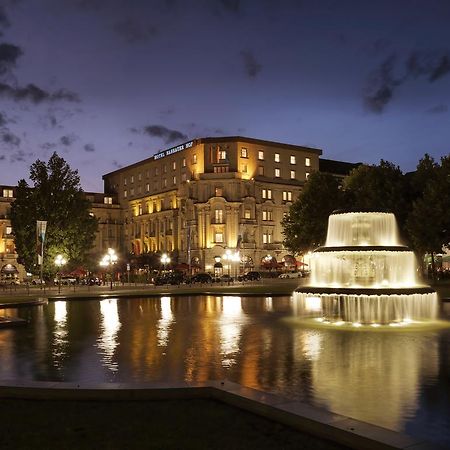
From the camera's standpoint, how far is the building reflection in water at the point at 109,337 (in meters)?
14.3

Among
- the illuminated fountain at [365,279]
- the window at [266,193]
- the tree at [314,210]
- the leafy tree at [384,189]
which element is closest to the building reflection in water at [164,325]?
the illuminated fountain at [365,279]

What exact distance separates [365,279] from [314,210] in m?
37.8

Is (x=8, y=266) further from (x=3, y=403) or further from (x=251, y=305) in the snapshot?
(x=3, y=403)

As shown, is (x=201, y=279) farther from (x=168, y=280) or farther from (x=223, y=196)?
(x=223, y=196)

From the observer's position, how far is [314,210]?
208 ft

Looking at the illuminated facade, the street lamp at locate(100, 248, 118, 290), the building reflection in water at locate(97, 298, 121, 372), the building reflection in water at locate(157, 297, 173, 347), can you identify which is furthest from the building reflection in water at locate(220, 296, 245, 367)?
the illuminated facade

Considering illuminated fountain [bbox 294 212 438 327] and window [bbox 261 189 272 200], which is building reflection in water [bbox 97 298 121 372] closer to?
illuminated fountain [bbox 294 212 438 327]

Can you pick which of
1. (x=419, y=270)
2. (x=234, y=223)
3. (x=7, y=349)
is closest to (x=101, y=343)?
(x=7, y=349)

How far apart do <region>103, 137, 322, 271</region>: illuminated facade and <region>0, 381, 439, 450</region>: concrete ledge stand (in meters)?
84.7

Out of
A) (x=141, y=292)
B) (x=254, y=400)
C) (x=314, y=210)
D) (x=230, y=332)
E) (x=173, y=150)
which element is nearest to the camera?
(x=254, y=400)

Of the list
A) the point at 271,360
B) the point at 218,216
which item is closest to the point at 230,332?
the point at 271,360

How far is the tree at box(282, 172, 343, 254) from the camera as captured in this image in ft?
205

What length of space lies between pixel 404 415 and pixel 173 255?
10262 cm

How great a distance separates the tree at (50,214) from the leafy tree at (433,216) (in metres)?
38.9
